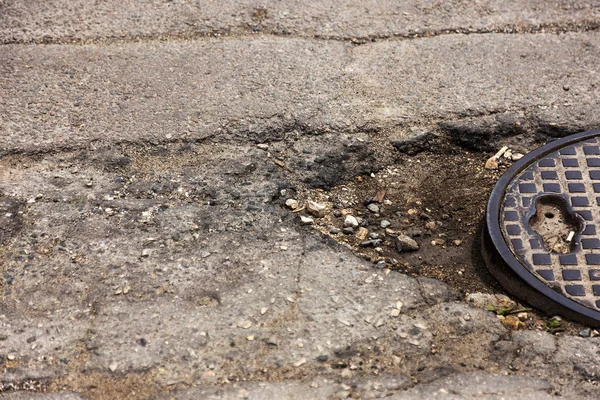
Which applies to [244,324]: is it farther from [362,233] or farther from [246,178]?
[246,178]

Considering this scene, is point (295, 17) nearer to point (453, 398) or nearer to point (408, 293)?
point (408, 293)

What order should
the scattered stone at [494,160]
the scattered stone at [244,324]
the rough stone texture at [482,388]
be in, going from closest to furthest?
the rough stone texture at [482,388]
the scattered stone at [244,324]
the scattered stone at [494,160]

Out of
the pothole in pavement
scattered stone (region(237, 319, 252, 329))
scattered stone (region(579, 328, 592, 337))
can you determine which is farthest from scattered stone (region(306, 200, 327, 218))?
scattered stone (region(579, 328, 592, 337))

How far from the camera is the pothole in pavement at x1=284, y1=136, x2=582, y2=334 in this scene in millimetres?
2549

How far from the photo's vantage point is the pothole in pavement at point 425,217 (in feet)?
8.36

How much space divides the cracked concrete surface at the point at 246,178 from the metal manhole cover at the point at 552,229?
6.6 inches

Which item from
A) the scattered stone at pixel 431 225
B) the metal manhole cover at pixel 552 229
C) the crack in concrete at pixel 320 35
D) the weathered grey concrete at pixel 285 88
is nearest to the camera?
the metal manhole cover at pixel 552 229

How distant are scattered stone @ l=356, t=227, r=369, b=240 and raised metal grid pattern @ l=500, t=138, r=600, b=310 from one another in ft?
1.65

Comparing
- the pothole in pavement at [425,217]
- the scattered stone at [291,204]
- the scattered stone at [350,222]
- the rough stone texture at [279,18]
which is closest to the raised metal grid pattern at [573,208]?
the pothole in pavement at [425,217]

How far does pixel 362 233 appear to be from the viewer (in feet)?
8.88

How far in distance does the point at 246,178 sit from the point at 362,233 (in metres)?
0.53

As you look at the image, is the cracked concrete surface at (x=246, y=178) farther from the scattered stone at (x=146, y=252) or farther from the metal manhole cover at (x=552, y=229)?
the metal manhole cover at (x=552, y=229)

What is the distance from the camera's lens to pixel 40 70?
3426 mm

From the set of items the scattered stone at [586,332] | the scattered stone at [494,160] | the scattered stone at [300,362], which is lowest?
the scattered stone at [300,362]
